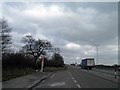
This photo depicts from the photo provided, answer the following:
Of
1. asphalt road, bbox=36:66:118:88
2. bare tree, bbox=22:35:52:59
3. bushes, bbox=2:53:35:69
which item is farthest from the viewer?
bare tree, bbox=22:35:52:59

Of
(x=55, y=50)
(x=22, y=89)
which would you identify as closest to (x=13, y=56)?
(x=22, y=89)

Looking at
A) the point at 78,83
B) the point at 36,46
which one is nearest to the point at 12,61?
the point at 78,83

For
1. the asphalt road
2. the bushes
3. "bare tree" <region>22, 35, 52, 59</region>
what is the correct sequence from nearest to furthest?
1. the asphalt road
2. the bushes
3. "bare tree" <region>22, 35, 52, 59</region>

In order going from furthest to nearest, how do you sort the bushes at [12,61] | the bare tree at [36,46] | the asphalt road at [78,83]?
the bare tree at [36,46]
the bushes at [12,61]
the asphalt road at [78,83]

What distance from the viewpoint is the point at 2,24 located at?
4994 cm

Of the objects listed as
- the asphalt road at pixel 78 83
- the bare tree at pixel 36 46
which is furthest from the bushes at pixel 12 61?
the bare tree at pixel 36 46

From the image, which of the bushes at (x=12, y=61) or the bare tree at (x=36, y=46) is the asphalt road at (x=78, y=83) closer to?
the bushes at (x=12, y=61)

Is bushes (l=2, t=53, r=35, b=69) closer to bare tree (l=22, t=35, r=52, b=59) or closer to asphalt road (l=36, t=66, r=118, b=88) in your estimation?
asphalt road (l=36, t=66, r=118, b=88)

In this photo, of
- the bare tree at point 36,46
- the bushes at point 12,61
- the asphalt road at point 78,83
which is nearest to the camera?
the asphalt road at point 78,83

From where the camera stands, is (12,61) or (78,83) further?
(12,61)

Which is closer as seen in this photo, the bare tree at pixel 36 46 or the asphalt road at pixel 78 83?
the asphalt road at pixel 78 83

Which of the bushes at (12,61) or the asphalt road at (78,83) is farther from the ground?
the bushes at (12,61)

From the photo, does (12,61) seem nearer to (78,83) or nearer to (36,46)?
(78,83)

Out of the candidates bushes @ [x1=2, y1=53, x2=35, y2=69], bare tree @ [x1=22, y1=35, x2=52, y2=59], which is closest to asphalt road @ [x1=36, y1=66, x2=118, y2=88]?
bushes @ [x1=2, y1=53, x2=35, y2=69]
